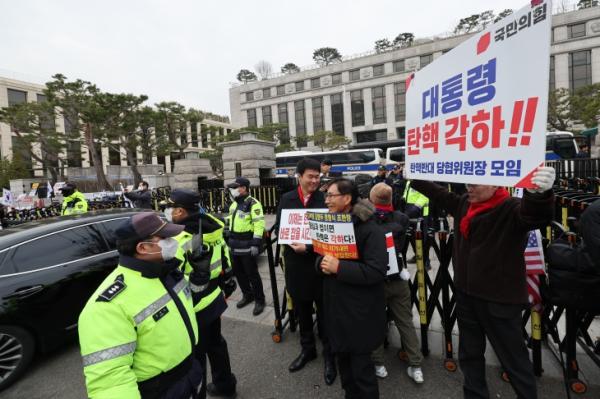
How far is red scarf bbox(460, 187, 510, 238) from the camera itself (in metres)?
2.11

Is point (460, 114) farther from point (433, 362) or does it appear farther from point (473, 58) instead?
point (433, 362)

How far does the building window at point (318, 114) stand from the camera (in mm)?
51156

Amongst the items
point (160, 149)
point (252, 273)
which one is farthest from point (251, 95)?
point (252, 273)

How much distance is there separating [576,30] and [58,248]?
52.6 m

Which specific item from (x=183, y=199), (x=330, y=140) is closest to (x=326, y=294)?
(x=183, y=199)

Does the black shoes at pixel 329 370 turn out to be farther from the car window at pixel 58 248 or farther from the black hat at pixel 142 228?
the car window at pixel 58 248

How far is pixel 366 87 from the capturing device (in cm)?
4738

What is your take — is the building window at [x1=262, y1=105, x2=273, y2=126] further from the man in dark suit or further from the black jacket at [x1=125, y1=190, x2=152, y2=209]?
the man in dark suit

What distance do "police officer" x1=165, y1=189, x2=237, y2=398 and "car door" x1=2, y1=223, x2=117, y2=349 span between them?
5.45 feet

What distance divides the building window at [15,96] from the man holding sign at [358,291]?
58105 mm

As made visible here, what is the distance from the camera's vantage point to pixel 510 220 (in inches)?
77.8

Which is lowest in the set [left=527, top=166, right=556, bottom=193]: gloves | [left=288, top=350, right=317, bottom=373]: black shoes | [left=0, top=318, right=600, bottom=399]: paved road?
[left=0, top=318, right=600, bottom=399]: paved road

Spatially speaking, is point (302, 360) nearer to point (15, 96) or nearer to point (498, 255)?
point (498, 255)

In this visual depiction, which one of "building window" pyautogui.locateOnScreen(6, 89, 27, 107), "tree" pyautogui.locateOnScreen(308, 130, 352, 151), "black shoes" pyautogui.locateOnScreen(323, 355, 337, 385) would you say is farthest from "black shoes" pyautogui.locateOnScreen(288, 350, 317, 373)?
"building window" pyautogui.locateOnScreen(6, 89, 27, 107)
